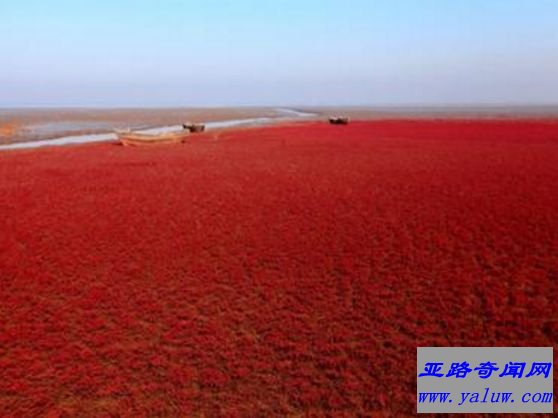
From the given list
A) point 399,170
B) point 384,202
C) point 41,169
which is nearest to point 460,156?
point 399,170

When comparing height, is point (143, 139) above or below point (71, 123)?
below


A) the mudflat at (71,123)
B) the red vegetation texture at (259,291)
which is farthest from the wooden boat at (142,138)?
the red vegetation texture at (259,291)

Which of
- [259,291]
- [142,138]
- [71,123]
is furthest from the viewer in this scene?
[71,123]

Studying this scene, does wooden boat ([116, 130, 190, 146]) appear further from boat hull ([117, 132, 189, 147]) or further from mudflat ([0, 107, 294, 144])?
mudflat ([0, 107, 294, 144])

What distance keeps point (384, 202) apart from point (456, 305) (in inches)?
191

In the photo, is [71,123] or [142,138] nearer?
[142,138]

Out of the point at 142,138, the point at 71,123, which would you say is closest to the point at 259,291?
the point at 142,138

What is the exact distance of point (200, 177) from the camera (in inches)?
551

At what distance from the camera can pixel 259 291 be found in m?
6.06

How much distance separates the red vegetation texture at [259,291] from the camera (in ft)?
14.0

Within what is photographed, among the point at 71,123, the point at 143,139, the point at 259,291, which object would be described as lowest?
the point at 259,291

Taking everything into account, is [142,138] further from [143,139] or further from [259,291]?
[259,291]

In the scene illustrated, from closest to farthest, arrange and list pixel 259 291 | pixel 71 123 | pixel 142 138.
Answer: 1. pixel 259 291
2. pixel 142 138
3. pixel 71 123

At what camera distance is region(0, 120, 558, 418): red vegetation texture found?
14.0 feet
